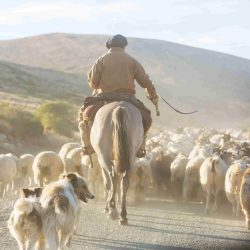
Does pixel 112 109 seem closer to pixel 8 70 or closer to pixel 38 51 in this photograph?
pixel 8 70

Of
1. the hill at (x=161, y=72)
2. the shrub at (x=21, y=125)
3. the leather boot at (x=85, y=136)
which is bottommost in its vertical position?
the leather boot at (x=85, y=136)

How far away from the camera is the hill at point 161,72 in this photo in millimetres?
83500

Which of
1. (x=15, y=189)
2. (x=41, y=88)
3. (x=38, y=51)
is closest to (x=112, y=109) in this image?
(x=15, y=189)

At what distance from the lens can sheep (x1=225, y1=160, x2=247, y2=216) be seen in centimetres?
1248

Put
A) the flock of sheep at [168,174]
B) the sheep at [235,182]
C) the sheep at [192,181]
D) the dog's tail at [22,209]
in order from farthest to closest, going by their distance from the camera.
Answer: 1. the sheep at [192,181]
2. the flock of sheep at [168,174]
3. the sheep at [235,182]
4. the dog's tail at [22,209]

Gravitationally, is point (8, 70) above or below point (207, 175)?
above

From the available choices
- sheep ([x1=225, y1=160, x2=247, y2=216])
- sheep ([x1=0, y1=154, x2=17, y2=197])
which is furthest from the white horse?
sheep ([x1=0, y1=154, x2=17, y2=197])

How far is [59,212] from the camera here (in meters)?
8.19

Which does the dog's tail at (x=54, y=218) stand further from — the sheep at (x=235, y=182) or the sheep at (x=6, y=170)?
the sheep at (x=6, y=170)

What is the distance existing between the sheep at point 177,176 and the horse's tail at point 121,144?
5125mm

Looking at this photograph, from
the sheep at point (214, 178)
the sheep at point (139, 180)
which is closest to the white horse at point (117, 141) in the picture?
the sheep at point (214, 178)

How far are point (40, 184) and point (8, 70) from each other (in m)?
70.1

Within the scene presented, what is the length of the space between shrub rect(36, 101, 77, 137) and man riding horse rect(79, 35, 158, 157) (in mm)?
26465

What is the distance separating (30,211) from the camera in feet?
26.1
